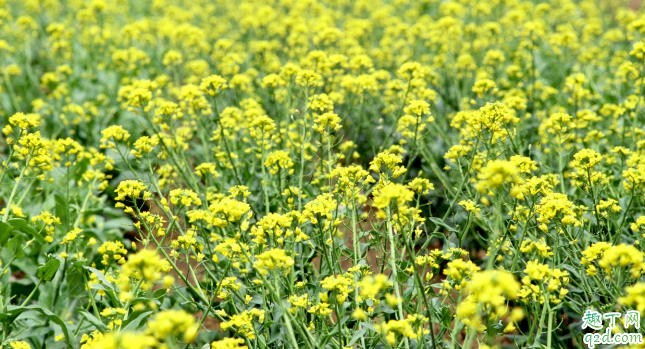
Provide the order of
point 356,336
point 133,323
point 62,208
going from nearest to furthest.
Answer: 1. point 356,336
2. point 133,323
3. point 62,208

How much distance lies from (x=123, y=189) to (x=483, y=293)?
195 centimetres

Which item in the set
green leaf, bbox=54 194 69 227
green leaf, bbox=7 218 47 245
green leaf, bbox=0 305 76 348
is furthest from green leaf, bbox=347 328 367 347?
green leaf, bbox=54 194 69 227

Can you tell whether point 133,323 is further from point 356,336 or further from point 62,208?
point 62,208

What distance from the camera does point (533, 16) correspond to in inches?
307

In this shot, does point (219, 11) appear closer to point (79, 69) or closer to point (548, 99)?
point (79, 69)

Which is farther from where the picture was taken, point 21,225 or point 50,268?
point 21,225

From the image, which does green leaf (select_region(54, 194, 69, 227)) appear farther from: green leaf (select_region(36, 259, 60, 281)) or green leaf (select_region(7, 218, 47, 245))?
green leaf (select_region(36, 259, 60, 281))

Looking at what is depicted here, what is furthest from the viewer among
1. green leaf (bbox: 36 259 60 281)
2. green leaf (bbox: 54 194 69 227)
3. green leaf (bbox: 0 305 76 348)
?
green leaf (bbox: 54 194 69 227)

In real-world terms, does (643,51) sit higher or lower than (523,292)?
higher

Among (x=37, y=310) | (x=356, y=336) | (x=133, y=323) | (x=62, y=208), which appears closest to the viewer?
(x=356, y=336)

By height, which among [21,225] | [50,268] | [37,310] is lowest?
[37,310]

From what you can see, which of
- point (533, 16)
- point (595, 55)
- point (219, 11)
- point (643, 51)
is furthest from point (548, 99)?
point (219, 11)

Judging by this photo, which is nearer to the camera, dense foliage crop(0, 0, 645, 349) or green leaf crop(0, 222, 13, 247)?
dense foliage crop(0, 0, 645, 349)

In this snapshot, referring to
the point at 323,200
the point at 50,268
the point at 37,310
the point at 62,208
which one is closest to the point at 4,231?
the point at 50,268
